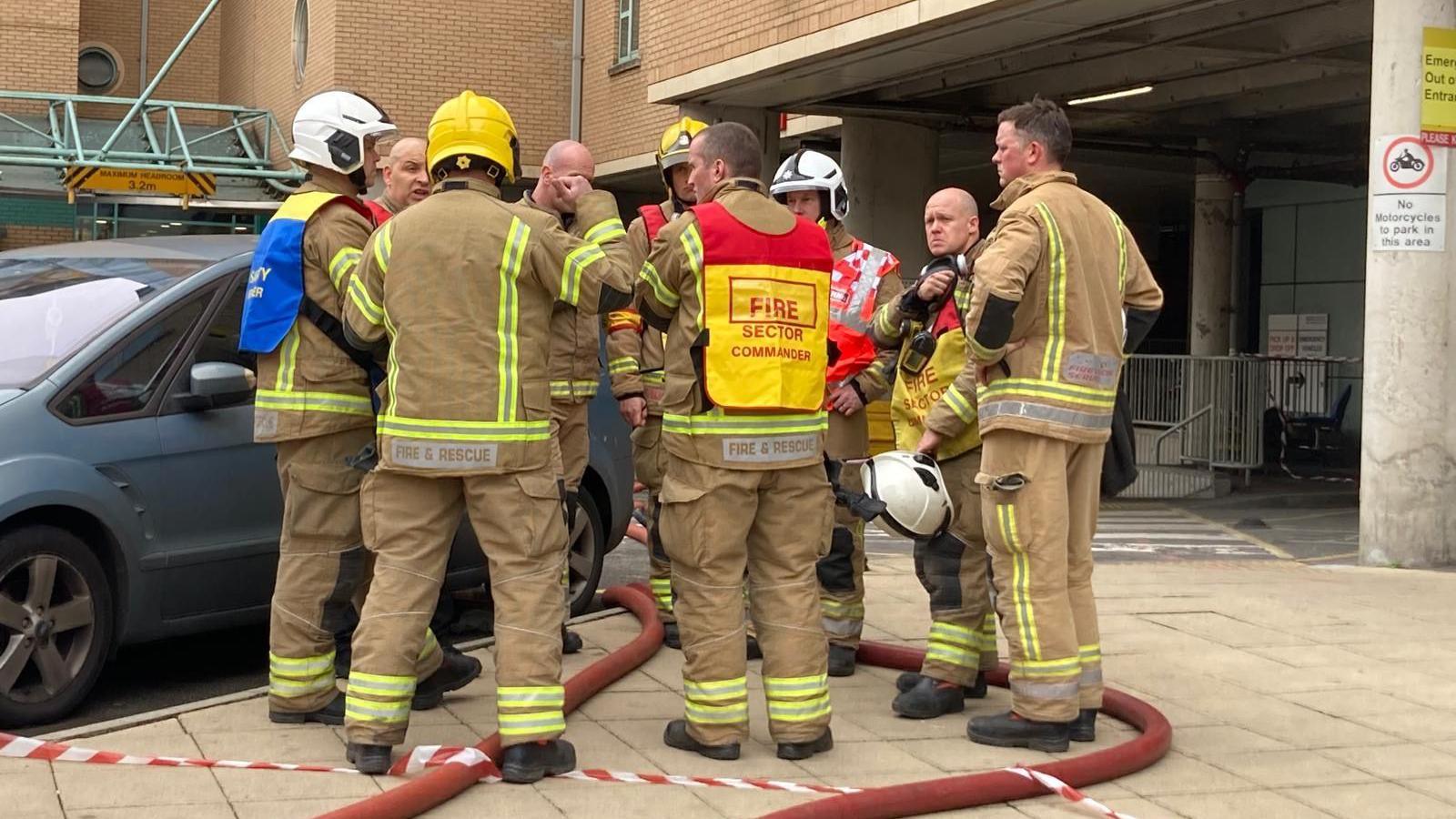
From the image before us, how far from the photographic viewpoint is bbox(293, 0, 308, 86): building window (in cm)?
2586

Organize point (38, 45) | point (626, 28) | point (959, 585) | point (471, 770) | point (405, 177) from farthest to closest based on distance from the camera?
point (38, 45)
point (626, 28)
point (405, 177)
point (959, 585)
point (471, 770)

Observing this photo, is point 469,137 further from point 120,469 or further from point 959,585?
point 959,585

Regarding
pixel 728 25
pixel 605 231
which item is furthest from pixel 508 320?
pixel 728 25

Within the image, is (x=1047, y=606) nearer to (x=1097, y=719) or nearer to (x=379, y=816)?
(x=1097, y=719)

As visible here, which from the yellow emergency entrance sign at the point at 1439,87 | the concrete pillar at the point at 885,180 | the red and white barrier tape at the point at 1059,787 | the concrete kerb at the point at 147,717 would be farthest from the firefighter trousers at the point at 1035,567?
the concrete pillar at the point at 885,180

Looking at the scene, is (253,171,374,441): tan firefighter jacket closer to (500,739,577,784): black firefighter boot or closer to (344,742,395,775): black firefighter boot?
(344,742,395,775): black firefighter boot

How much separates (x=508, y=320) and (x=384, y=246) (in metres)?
0.44

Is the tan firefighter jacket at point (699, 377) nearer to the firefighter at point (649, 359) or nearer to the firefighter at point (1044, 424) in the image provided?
the firefighter at point (1044, 424)

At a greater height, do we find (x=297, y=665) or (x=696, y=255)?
(x=696, y=255)

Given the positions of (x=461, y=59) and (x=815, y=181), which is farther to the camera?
(x=461, y=59)

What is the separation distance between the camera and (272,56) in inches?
1093

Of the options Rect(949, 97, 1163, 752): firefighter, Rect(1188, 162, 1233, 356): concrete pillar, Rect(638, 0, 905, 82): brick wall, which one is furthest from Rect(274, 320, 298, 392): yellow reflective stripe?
Rect(1188, 162, 1233, 356): concrete pillar

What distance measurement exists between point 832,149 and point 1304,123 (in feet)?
18.7

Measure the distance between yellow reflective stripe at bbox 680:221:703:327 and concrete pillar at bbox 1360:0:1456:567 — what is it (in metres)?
6.38
